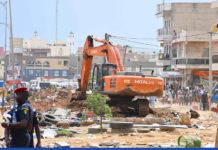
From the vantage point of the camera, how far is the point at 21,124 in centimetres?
1150

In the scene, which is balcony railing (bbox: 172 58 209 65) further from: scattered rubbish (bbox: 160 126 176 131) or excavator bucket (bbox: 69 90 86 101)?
scattered rubbish (bbox: 160 126 176 131)

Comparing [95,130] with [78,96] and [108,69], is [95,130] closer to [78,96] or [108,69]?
[108,69]

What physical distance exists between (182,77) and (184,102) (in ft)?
75.1

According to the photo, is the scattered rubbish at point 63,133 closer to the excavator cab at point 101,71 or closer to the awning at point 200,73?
the excavator cab at point 101,71

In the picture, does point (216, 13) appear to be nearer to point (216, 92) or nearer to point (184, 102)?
point (184, 102)

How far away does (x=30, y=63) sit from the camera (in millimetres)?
154750

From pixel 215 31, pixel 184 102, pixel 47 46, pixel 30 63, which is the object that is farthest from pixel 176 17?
pixel 47 46

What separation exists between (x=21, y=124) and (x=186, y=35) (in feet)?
221

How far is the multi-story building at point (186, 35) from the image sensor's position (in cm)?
7862

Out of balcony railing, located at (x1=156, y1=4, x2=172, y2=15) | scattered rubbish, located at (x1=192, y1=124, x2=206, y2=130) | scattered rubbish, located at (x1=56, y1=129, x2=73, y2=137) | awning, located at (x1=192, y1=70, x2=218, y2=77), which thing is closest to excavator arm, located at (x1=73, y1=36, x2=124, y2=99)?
scattered rubbish, located at (x1=192, y1=124, x2=206, y2=130)

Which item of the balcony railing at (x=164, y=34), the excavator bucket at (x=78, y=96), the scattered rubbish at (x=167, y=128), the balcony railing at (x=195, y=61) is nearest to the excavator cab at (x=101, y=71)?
the excavator bucket at (x=78, y=96)

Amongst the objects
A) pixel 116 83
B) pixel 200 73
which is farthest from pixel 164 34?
pixel 116 83

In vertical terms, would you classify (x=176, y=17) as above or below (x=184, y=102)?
above

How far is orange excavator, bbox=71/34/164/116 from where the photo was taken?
34.4 meters
